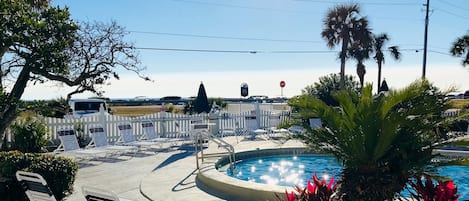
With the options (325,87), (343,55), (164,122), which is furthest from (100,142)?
(343,55)

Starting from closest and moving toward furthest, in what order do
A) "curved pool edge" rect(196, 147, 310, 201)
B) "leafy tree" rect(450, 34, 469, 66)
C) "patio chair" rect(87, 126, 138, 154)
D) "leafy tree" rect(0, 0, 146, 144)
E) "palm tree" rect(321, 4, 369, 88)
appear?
1. "leafy tree" rect(0, 0, 146, 144)
2. "curved pool edge" rect(196, 147, 310, 201)
3. "patio chair" rect(87, 126, 138, 154)
4. "leafy tree" rect(450, 34, 469, 66)
5. "palm tree" rect(321, 4, 369, 88)

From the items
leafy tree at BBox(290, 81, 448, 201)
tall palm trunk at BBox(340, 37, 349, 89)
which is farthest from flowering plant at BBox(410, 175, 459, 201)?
tall palm trunk at BBox(340, 37, 349, 89)

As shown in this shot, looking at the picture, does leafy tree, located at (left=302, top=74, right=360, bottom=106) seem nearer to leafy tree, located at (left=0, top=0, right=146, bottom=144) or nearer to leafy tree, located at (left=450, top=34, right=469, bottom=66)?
leafy tree, located at (left=450, top=34, right=469, bottom=66)

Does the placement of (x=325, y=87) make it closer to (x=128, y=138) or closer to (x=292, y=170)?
(x=292, y=170)

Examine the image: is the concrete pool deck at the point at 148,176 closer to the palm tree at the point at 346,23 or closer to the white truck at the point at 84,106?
the white truck at the point at 84,106

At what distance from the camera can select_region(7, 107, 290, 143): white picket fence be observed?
40.0 feet

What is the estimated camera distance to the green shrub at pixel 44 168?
18.8 ft

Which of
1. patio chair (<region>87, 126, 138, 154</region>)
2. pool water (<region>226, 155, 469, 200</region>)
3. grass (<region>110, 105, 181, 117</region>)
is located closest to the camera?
pool water (<region>226, 155, 469, 200</region>)

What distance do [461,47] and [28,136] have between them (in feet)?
74.0

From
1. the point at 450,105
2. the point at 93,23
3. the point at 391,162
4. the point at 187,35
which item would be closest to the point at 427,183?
the point at 391,162

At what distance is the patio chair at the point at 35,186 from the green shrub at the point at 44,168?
77 cm

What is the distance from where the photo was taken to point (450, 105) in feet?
16.0

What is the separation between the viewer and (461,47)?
74.8 ft

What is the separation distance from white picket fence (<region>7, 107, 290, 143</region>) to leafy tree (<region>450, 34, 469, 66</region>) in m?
11.7
